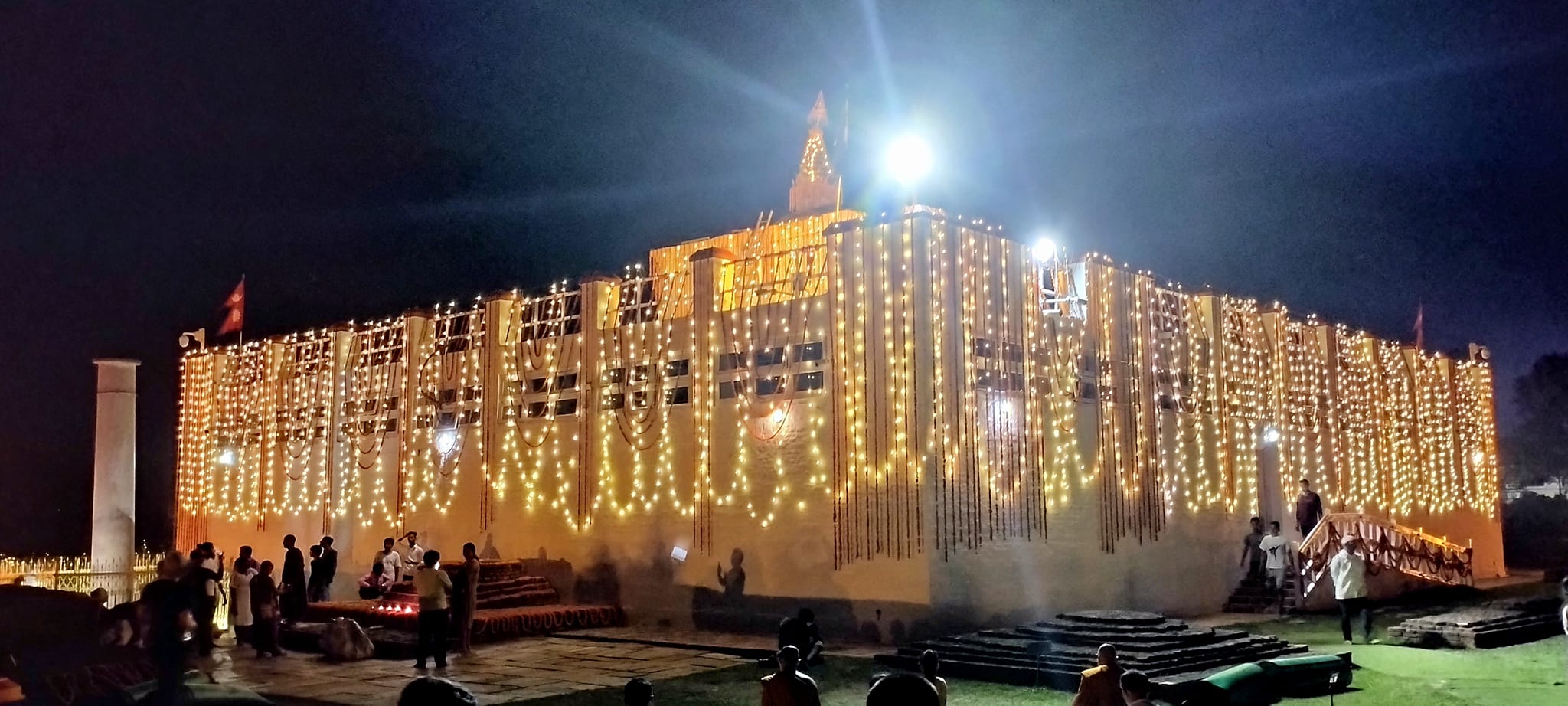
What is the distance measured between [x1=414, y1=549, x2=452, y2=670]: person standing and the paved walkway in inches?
10.5

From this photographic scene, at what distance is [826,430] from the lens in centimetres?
1641

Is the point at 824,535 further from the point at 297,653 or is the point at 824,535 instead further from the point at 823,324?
the point at 297,653

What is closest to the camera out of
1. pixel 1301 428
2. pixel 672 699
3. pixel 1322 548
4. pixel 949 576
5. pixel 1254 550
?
pixel 672 699

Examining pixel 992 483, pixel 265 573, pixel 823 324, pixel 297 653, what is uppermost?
pixel 823 324

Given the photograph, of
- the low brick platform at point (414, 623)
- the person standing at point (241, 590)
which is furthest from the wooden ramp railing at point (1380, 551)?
the person standing at point (241, 590)

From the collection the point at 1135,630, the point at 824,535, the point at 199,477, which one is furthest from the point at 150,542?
the point at 1135,630

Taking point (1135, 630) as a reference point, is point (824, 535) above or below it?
above

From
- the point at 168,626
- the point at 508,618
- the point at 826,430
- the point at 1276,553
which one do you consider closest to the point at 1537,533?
the point at 1276,553

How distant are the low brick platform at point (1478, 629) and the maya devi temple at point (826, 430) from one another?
119 inches

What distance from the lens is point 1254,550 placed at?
2112 cm

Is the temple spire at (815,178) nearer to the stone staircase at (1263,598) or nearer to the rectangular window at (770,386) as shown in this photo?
the rectangular window at (770,386)

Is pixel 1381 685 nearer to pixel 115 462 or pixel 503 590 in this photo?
pixel 503 590

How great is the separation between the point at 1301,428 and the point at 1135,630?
11.4 metres

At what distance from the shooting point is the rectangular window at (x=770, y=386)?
17.1 m
